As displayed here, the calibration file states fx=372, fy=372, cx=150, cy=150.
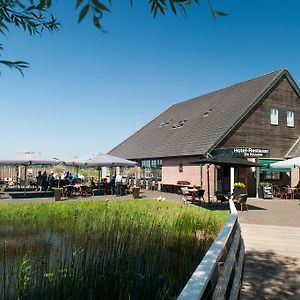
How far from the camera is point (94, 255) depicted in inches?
297

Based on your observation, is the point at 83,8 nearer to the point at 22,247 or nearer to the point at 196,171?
the point at 22,247

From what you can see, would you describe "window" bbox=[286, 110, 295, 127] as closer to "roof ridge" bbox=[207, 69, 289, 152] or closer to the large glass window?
"roof ridge" bbox=[207, 69, 289, 152]

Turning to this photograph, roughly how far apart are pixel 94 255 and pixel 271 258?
11.8 ft

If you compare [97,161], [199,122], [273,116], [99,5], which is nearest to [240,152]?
[273,116]

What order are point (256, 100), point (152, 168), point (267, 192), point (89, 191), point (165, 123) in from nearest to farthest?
point (267, 192), point (89, 191), point (256, 100), point (152, 168), point (165, 123)

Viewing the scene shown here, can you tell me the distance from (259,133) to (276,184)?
3828 millimetres

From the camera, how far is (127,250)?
7.73m

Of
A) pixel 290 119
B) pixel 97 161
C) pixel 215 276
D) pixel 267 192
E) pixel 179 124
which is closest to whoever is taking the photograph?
pixel 215 276

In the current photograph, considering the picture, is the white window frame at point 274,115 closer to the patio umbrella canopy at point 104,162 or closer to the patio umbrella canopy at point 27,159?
the patio umbrella canopy at point 104,162

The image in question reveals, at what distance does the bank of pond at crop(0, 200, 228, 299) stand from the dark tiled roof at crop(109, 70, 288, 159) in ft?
41.5

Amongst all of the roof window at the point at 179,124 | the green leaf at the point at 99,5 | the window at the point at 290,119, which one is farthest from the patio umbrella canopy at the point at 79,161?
the green leaf at the point at 99,5

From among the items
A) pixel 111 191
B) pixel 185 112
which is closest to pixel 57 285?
pixel 111 191

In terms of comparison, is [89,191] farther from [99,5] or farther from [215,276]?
[99,5]

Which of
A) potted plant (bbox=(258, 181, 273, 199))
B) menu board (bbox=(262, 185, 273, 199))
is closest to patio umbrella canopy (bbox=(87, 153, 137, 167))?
potted plant (bbox=(258, 181, 273, 199))
